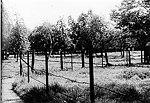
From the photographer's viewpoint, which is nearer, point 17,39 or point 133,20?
point 133,20

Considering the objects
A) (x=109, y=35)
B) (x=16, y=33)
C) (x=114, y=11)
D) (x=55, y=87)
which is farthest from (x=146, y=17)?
(x=55, y=87)

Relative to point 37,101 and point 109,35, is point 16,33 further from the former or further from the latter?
point 37,101

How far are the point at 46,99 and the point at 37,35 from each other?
2405 inches

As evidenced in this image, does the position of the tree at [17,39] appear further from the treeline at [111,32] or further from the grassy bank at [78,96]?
the grassy bank at [78,96]

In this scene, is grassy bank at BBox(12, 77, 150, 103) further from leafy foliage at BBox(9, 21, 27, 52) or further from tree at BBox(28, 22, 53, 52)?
tree at BBox(28, 22, 53, 52)

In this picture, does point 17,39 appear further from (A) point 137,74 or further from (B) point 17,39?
(A) point 137,74

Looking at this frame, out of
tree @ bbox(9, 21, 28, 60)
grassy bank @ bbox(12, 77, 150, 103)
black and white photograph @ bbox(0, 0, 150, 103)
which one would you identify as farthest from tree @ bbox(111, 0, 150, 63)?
grassy bank @ bbox(12, 77, 150, 103)

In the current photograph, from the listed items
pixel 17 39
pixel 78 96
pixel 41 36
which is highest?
pixel 41 36

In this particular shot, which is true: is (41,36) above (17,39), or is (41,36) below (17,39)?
above

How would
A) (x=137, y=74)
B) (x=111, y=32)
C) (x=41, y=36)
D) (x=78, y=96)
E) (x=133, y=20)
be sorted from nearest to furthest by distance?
(x=78, y=96), (x=137, y=74), (x=133, y=20), (x=111, y=32), (x=41, y=36)

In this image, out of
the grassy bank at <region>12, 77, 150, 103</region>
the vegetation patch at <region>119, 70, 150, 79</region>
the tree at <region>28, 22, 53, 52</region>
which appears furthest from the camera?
the tree at <region>28, 22, 53, 52</region>

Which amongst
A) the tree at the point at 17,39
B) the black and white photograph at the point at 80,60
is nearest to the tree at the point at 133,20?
the black and white photograph at the point at 80,60

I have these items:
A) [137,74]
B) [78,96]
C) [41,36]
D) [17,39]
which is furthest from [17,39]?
[78,96]

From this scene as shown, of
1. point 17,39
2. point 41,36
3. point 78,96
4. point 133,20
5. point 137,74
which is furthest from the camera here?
point 41,36
